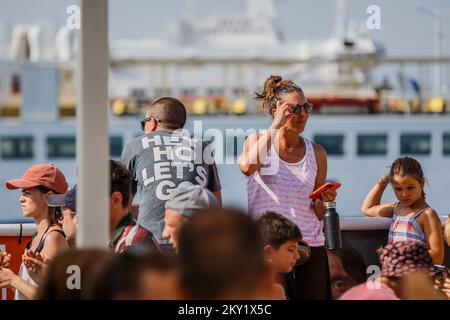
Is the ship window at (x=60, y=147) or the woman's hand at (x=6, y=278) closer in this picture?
the woman's hand at (x=6, y=278)

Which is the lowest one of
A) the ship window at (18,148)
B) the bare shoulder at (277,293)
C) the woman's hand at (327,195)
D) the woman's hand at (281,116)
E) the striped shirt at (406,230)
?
the ship window at (18,148)

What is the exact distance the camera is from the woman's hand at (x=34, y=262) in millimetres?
4422

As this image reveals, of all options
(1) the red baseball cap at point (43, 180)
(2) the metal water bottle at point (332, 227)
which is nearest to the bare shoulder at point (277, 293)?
(2) the metal water bottle at point (332, 227)

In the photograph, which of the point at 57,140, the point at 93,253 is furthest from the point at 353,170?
the point at 93,253

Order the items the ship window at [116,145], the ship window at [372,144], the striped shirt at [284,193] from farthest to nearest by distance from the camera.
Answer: the ship window at [372,144]
the ship window at [116,145]
the striped shirt at [284,193]

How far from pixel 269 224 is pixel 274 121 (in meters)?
0.87

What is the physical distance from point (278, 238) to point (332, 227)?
43.6 inches

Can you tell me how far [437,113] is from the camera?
35.8 m

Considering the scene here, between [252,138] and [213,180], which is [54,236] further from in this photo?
[252,138]

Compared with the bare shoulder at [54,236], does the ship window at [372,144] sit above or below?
below

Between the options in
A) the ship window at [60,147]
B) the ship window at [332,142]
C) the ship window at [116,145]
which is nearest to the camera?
the ship window at [116,145]

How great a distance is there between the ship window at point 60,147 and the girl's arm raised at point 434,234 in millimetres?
31522

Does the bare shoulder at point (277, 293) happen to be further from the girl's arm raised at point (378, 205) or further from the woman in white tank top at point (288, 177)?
the girl's arm raised at point (378, 205)

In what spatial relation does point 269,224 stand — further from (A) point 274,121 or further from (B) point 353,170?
(B) point 353,170
